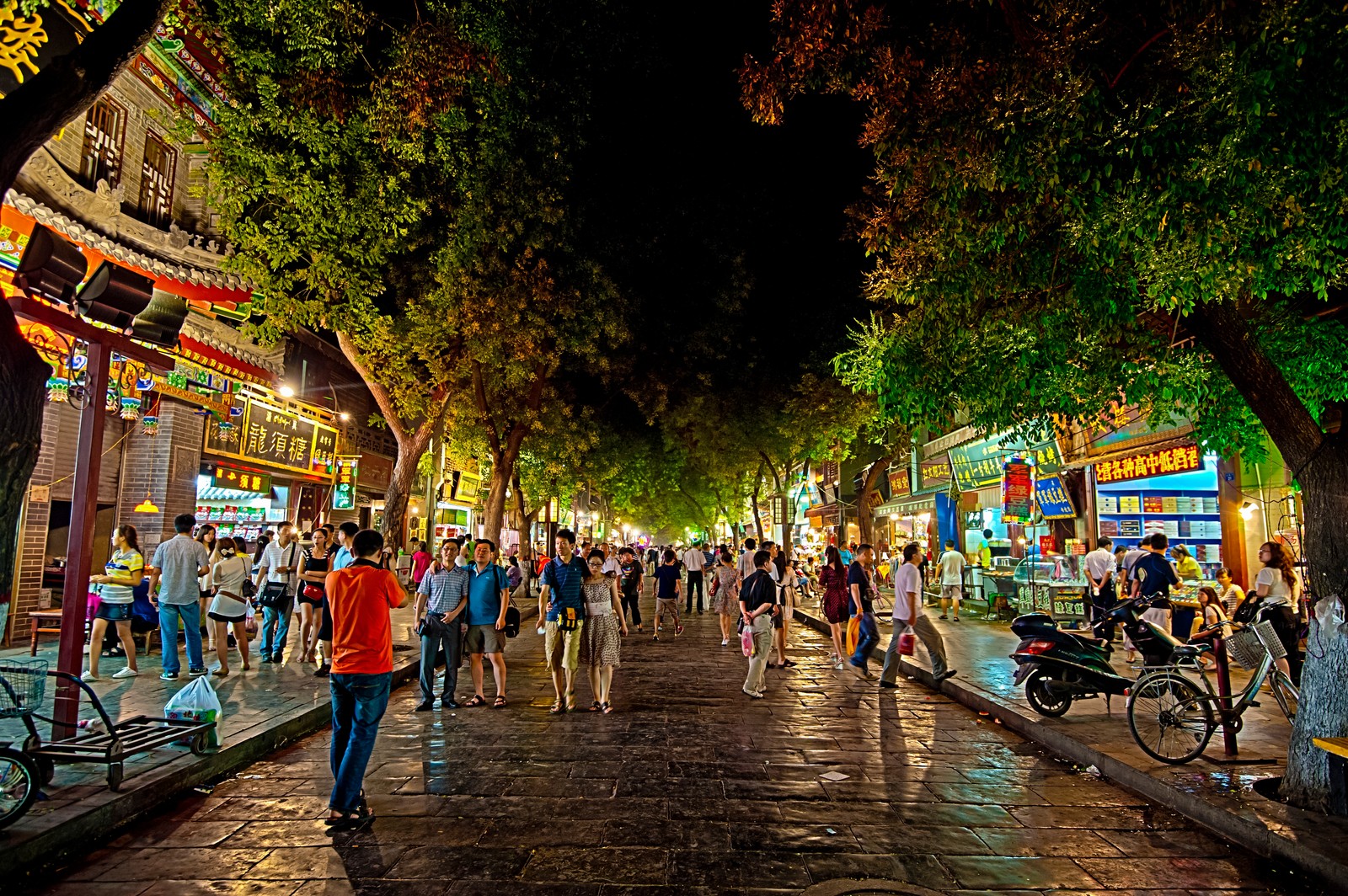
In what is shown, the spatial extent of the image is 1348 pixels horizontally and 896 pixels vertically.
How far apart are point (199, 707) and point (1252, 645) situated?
8.85 metres

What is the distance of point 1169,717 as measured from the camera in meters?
6.46

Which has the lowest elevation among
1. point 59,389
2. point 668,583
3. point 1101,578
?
point 668,583

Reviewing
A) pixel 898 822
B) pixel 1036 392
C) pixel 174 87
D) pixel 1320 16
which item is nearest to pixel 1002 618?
pixel 1036 392

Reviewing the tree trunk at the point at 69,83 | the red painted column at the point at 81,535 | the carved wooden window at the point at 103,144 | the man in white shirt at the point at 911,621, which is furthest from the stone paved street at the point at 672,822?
the carved wooden window at the point at 103,144

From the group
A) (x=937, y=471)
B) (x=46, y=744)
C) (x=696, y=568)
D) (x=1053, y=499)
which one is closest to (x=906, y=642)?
(x=46, y=744)

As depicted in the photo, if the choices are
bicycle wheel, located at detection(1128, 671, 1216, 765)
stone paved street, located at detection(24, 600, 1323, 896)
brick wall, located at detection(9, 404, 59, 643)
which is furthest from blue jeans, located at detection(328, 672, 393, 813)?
brick wall, located at detection(9, 404, 59, 643)

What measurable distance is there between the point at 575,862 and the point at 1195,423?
8.15 meters

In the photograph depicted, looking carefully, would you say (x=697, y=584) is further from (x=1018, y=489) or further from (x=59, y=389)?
(x=59, y=389)

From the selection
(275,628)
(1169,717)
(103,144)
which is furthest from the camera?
(103,144)

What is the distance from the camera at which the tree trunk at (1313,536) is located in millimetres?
5301

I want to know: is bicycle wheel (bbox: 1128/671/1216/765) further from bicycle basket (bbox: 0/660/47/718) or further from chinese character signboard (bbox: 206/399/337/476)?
chinese character signboard (bbox: 206/399/337/476)

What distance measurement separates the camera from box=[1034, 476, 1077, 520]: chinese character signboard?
17.0 m

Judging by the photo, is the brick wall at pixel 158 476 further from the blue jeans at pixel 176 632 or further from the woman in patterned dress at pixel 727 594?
the woman in patterned dress at pixel 727 594

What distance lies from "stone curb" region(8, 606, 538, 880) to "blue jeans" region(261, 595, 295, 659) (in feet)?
12.8
